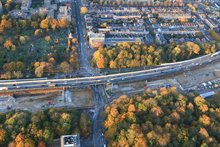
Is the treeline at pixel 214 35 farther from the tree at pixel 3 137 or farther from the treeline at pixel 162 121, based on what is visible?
the tree at pixel 3 137

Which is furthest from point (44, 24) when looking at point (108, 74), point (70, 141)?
point (70, 141)

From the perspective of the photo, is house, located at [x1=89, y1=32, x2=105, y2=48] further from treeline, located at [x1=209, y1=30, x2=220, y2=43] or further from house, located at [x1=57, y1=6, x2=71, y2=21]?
treeline, located at [x1=209, y1=30, x2=220, y2=43]

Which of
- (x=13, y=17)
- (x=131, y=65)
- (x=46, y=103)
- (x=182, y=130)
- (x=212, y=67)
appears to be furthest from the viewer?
(x=13, y=17)

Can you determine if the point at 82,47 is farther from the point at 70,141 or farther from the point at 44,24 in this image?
the point at 70,141

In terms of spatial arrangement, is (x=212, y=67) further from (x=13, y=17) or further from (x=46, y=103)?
(x=13, y=17)

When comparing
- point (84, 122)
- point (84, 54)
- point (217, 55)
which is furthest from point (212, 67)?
point (84, 122)

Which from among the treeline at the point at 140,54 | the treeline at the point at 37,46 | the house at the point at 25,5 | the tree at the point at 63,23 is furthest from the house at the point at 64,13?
the treeline at the point at 140,54

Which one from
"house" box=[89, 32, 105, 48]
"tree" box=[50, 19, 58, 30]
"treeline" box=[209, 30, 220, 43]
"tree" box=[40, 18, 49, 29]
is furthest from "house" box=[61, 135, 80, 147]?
"treeline" box=[209, 30, 220, 43]
